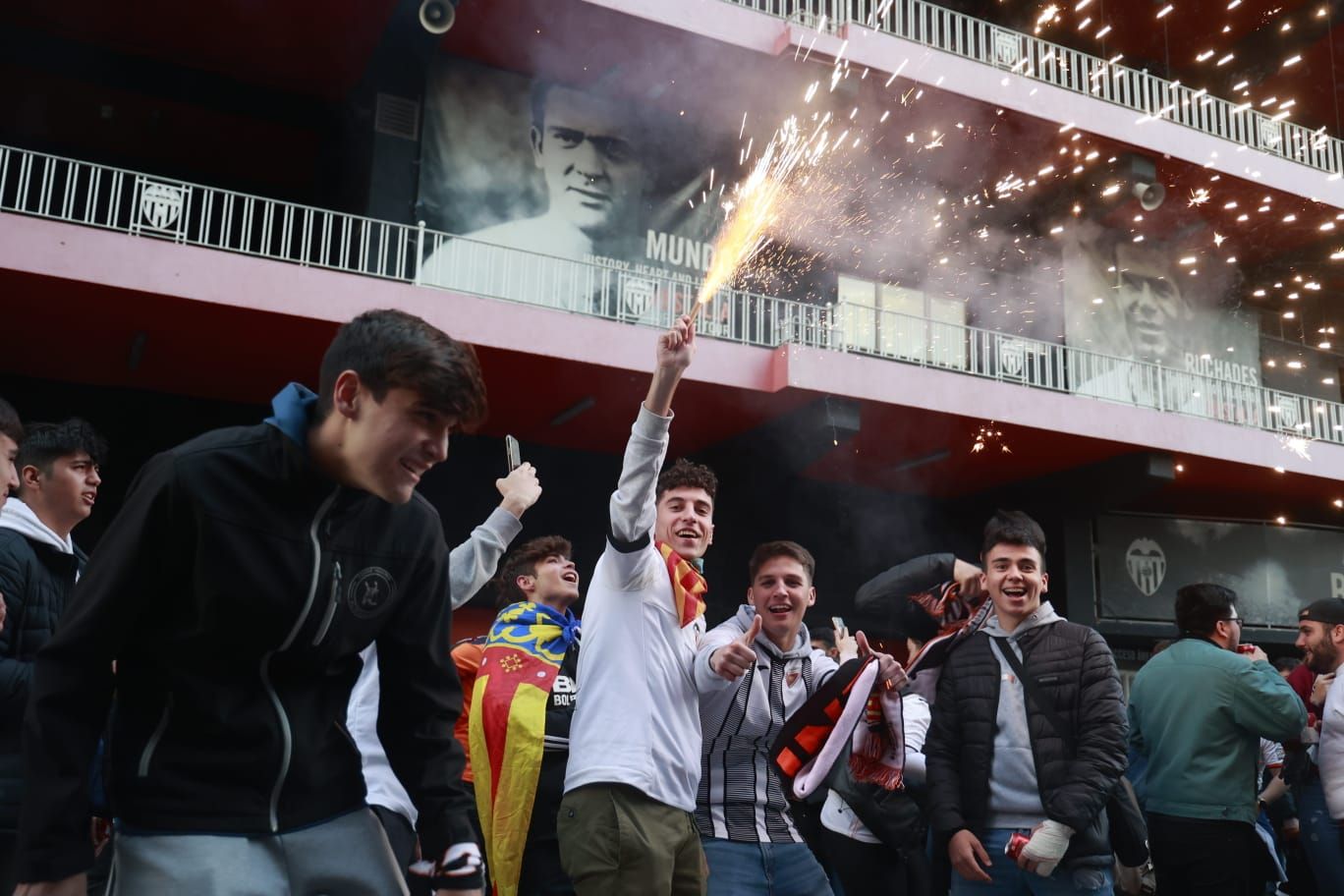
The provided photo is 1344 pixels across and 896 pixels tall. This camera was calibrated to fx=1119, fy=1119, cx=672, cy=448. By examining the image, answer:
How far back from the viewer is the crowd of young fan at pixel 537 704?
2008mm

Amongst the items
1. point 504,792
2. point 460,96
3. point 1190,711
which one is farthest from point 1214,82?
point 504,792

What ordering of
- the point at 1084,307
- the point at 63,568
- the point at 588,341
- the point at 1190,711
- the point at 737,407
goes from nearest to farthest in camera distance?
the point at 63,568 < the point at 1190,711 < the point at 588,341 < the point at 737,407 < the point at 1084,307

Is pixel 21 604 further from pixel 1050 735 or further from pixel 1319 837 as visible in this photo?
pixel 1319 837

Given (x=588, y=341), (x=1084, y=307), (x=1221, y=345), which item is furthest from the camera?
(x=1221, y=345)

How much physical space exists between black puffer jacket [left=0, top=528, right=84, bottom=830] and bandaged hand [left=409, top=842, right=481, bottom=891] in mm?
1475

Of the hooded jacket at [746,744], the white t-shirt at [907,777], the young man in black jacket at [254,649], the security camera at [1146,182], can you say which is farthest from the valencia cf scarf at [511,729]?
the security camera at [1146,182]

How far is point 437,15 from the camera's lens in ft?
33.6

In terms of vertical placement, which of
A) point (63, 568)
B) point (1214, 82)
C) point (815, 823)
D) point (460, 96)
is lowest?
point (815, 823)

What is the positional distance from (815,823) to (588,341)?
5610 mm

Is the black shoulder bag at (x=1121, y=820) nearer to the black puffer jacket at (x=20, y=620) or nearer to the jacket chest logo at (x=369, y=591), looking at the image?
the jacket chest logo at (x=369, y=591)

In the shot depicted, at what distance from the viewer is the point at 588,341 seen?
9.92 m

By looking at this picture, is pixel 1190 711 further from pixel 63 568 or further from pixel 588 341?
pixel 588 341

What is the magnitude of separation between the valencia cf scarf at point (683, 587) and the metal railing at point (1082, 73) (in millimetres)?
9384

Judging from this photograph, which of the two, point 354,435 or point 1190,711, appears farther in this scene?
point 1190,711
